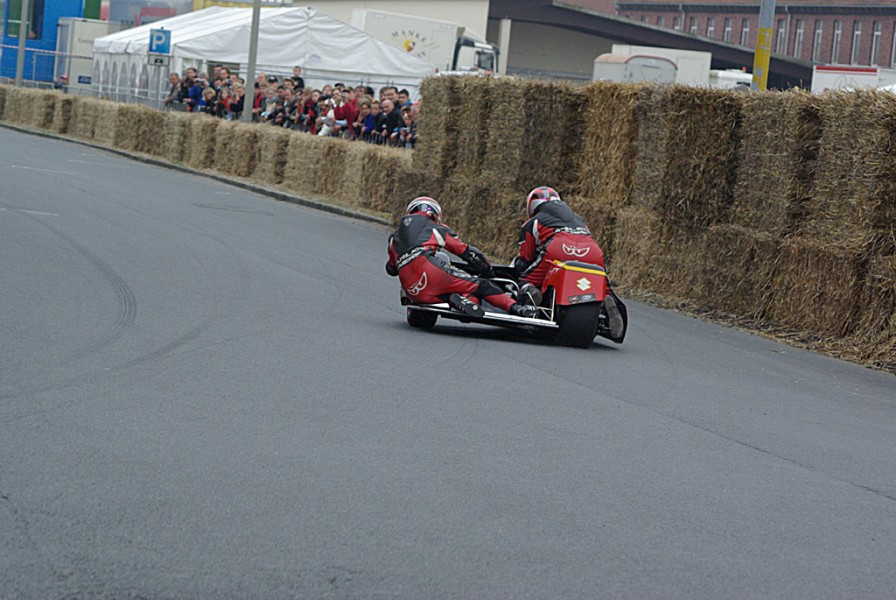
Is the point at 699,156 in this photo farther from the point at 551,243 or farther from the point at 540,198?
the point at 551,243

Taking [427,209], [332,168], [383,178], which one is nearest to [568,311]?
[427,209]

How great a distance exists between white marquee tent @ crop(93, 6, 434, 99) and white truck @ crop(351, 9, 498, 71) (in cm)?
384

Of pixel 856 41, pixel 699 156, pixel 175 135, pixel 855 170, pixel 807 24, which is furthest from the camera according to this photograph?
pixel 807 24

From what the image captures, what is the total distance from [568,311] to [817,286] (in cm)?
338

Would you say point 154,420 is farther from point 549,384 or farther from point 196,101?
point 196,101

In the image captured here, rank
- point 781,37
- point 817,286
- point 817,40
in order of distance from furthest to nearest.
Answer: point 781,37
point 817,40
point 817,286

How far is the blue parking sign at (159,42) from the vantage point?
130 ft

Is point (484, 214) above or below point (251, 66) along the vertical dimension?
below

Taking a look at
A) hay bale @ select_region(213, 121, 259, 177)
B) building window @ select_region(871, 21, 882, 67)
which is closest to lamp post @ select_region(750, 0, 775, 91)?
hay bale @ select_region(213, 121, 259, 177)

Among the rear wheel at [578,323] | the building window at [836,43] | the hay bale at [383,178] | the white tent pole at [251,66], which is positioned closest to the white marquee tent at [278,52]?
the white tent pole at [251,66]

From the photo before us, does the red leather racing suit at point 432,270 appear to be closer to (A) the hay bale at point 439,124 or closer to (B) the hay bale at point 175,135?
(A) the hay bale at point 439,124

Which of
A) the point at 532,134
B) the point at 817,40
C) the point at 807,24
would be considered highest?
the point at 807,24

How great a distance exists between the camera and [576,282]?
10.9m

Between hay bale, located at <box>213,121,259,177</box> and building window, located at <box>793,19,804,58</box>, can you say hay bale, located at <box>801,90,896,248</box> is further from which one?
building window, located at <box>793,19,804,58</box>
